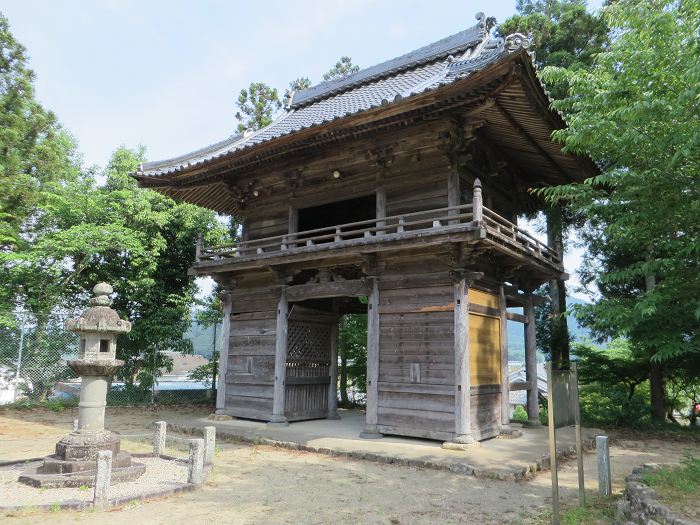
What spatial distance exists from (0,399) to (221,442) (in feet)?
31.7

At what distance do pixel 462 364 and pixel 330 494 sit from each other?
13.3ft

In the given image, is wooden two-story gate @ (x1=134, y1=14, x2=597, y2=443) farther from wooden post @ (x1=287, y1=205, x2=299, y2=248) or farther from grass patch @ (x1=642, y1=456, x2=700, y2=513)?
grass patch @ (x1=642, y1=456, x2=700, y2=513)

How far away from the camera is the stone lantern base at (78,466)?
666 cm

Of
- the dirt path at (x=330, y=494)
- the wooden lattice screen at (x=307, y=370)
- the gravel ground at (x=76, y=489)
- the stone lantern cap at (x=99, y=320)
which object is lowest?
the dirt path at (x=330, y=494)

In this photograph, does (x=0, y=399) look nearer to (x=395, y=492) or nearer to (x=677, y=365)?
(x=395, y=492)

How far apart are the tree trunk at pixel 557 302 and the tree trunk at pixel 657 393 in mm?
2558

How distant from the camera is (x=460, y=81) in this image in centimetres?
840

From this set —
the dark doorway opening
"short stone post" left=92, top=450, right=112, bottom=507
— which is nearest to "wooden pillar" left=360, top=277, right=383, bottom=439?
the dark doorway opening

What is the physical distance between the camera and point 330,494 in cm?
664

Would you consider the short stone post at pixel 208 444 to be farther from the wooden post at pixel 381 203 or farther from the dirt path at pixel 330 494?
the wooden post at pixel 381 203

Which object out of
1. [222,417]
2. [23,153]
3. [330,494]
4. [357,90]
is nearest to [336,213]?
[357,90]

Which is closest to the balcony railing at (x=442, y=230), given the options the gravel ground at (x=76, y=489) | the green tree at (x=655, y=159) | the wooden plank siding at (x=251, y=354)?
the wooden plank siding at (x=251, y=354)

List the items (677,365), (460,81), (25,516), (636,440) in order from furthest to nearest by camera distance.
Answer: (677,365)
(636,440)
(460,81)
(25,516)

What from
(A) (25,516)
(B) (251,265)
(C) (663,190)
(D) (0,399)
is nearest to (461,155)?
(C) (663,190)
